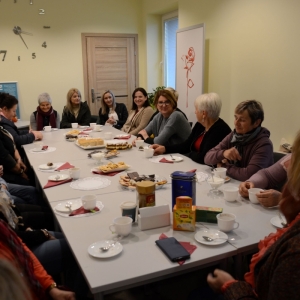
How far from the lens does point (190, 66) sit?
5.10 m

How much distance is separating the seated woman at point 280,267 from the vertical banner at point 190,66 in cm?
384

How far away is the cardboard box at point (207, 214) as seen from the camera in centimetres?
159

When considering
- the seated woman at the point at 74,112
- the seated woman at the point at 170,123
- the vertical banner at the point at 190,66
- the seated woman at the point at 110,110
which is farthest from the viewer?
the seated woman at the point at 110,110

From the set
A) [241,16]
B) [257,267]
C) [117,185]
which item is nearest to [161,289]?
[117,185]

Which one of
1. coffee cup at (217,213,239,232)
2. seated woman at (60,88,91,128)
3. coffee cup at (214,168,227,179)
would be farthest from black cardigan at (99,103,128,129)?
coffee cup at (217,213,239,232)

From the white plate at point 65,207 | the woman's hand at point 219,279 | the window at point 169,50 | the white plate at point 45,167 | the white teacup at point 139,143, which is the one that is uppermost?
the window at point 169,50

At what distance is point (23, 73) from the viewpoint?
5.92m

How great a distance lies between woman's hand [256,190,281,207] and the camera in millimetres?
1731

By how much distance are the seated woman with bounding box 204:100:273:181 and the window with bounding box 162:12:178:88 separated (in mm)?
4326

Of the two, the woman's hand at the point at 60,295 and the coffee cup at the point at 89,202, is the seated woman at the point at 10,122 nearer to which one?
the coffee cup at the point at 89,202

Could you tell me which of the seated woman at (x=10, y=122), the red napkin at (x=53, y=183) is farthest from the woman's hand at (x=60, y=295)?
the seated woman at (x=10, y=122)

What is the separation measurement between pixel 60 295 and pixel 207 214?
2.46ft

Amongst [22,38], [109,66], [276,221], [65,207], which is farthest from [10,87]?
[276,221]

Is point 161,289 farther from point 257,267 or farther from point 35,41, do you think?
point 35,41
